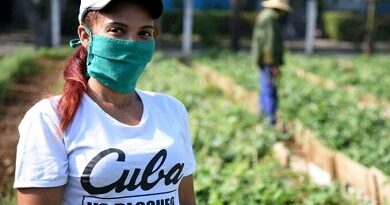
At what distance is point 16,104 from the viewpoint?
31.7 ft

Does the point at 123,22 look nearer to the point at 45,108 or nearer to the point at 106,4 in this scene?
the point at 106,4

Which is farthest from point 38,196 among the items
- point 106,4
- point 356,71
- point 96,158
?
point 356,71

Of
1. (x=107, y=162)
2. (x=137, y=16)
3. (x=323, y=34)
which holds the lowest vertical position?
(x=323, y=34)

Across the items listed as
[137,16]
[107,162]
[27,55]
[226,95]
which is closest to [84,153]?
[107,162]

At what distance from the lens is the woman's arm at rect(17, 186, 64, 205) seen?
68.8 inches

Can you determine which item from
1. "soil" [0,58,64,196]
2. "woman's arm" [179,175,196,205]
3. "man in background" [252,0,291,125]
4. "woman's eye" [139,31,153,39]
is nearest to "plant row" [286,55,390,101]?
"man in background" [252,0,291,125]

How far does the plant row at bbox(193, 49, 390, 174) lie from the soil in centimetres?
275

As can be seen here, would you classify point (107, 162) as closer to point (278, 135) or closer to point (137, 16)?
point (137, 16)

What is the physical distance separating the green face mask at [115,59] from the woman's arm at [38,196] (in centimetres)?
34

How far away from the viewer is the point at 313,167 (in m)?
5.92

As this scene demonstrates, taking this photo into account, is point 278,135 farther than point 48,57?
No

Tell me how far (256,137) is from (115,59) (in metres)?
4.82

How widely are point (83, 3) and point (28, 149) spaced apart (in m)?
0.44

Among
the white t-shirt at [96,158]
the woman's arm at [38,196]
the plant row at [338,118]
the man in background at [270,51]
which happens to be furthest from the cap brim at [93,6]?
the man in background at [270,51]
